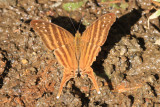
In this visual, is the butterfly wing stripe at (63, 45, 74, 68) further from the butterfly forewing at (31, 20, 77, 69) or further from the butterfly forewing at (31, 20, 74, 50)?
the butterfly forewing at (31, 20, 74, 50)

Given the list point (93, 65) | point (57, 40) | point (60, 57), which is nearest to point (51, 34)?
point (57, 40)

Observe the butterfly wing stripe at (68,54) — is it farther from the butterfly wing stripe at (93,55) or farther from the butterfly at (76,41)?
the butterfly wing stripe at (93,55)

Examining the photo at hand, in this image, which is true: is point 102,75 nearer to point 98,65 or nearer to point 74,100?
point 98,65

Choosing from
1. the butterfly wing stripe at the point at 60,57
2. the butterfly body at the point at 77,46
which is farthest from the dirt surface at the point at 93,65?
the butterfly body at the point at 77,46

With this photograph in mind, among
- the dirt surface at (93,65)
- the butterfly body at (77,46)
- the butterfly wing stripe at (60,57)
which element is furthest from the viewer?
the dirt surface at (93,65)

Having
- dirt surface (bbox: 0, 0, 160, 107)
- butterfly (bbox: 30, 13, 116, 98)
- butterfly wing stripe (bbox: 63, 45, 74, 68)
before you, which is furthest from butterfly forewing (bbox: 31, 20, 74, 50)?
dirt surface (bbox: 0, 0, 160, 107)

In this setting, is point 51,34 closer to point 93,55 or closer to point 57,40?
point 57,40

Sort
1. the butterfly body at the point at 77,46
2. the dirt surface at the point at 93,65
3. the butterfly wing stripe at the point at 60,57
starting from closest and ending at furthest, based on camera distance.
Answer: the butterfly wing stripe at the point at 60,57 < the butterfly body at the point at 77,46 < the dirt surface at the point at 93,65
